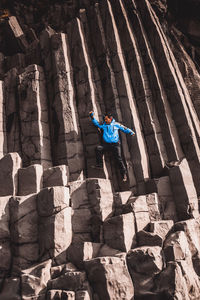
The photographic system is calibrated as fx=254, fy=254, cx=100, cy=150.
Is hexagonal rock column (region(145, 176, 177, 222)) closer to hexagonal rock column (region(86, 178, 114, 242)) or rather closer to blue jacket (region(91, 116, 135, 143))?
hexagonal rock column (region(86, 178, 114, 242))

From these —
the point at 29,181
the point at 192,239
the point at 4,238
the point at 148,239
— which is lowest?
the point at 192,239

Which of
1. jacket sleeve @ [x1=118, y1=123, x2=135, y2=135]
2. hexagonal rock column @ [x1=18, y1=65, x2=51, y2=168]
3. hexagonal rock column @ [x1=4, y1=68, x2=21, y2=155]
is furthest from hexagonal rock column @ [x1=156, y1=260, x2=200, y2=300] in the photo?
hexagonal rock column @ [x1=4, y1=68, x2=21, y2=155]

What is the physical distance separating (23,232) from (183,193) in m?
4.52

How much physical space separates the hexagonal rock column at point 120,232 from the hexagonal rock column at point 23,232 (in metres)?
1.76

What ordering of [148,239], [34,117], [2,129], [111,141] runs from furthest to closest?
[2,129]
[34,117]
[111,141]
[148,239]

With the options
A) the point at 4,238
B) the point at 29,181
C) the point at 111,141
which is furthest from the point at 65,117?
the point at 4,238

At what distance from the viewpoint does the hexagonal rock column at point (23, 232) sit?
6.02 m

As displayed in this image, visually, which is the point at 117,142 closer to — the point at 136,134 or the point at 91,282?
the point at 136,134

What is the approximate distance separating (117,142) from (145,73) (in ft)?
11.1

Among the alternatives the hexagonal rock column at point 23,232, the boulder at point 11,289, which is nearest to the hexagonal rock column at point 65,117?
the hexagonal rock column at point 23,232

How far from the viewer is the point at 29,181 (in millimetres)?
7227

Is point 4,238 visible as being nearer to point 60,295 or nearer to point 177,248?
point 60,295

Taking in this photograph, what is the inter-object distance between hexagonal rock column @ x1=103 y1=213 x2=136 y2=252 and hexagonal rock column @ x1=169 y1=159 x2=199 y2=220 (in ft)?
6.25

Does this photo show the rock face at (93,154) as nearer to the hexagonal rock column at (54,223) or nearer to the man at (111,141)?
the hexagonal rock column at (54,223)
